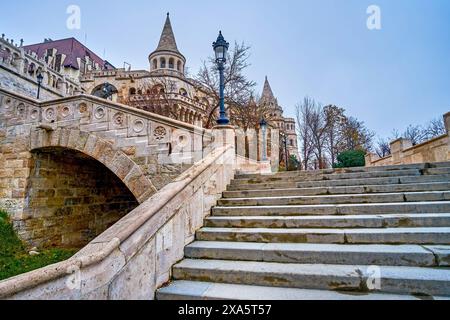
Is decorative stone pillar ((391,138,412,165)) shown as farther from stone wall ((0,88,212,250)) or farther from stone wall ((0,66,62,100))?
stone wall ((0,66,62,100))

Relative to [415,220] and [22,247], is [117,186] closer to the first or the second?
[22,247]

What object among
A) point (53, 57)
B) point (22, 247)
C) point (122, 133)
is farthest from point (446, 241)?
point (53, 57)

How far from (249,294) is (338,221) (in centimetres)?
162

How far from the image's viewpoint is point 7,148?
23.1 ft

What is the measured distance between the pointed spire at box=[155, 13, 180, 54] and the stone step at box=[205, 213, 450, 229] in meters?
37.0

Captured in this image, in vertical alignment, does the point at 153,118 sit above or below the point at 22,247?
above

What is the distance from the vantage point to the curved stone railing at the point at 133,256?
1611 mm

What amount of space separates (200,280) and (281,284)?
861 mm

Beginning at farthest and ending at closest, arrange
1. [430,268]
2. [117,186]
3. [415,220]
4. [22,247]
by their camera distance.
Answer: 1. [117,186]
2. [22,247]
3. [415,220]
4. [430,268]

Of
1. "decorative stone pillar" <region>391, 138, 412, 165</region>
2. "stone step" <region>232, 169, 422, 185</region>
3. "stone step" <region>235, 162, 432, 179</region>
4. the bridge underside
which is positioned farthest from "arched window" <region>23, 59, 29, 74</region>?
"decorative stone pillar" <region>391, 138, 412, 165</region>

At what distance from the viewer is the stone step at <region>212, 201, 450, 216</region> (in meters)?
3.21

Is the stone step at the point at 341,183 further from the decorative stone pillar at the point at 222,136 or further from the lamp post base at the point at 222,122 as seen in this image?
the lamp post base at the point at 222,122

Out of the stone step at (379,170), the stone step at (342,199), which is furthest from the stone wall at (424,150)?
the stone step at (342,199)
